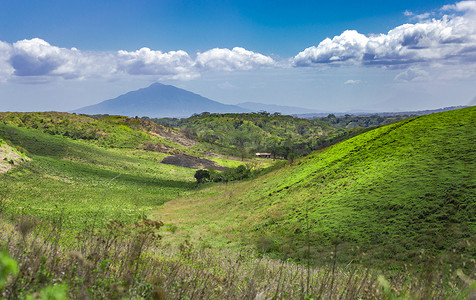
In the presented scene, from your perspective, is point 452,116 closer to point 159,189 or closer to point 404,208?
point 404,208

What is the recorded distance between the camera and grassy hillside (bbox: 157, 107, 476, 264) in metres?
13.4

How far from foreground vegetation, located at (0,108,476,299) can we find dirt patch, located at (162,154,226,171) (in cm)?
4926

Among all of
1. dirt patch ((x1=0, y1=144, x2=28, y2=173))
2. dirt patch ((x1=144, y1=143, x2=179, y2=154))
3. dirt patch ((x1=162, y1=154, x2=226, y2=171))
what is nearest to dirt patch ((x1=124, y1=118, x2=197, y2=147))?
dirt patch ((x1=144, y1=143, x2=179, y2=154))

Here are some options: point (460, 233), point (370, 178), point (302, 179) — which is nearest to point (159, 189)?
point (302, 179)

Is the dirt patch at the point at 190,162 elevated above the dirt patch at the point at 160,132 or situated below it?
below

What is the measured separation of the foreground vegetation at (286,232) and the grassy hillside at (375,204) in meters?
0.10

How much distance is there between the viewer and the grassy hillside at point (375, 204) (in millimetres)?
13406

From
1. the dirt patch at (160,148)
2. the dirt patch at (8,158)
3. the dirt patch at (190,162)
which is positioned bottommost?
the dirt patch at (190,162)

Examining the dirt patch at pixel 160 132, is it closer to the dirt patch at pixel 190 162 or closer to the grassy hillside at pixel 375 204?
the dirt patch at pixel 190 162

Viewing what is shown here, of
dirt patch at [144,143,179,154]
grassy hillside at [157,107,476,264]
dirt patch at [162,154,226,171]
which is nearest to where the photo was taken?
grassy hillside at [157,107,476,264]

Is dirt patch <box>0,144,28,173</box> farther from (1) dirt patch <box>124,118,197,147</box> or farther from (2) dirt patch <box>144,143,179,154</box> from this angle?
(1) dirt patch <box>124,118,197,147</box>

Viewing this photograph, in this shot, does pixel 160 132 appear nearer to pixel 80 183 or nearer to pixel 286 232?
pixel 80 183

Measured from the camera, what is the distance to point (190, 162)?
100000 millimetres

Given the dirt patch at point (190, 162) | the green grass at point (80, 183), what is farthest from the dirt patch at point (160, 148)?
the green grass at point (80, 183)
